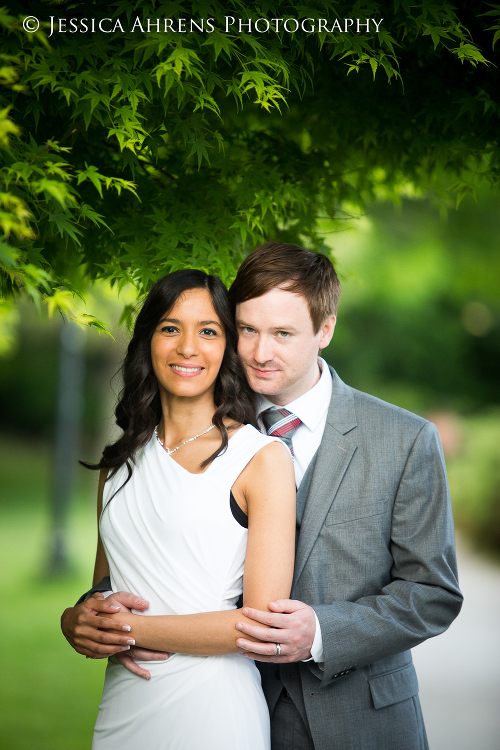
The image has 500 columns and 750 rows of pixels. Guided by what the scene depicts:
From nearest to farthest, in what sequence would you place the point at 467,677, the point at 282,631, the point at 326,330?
the point at 282,631 < the point at 326,330 < the point at 467,677

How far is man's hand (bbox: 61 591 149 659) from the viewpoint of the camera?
225 centimetres

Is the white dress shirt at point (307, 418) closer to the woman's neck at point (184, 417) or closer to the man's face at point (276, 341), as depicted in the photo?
the man's face at point (276, 341)

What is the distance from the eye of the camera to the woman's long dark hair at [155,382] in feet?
8.10

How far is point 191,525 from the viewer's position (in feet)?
7.58

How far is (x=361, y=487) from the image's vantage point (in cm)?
246

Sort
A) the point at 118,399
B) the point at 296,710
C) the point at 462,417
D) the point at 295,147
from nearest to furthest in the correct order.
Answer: the point at 296,710
the point at 118,399
the point at 295,147
the point at 462,417

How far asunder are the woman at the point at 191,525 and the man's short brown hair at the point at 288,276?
0.16 metres

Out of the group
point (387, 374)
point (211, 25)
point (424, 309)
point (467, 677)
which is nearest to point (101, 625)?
point (211, 25)

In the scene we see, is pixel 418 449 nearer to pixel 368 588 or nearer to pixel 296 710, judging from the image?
pixel 368 588

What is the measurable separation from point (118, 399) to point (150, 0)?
1436 mm

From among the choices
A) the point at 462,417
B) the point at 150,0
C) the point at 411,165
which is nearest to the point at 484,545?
the point at 462,417

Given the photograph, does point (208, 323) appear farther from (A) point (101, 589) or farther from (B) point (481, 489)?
(B) point (481, 489)

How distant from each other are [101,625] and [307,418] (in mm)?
1004

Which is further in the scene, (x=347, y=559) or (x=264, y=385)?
(x=264, y=385)
